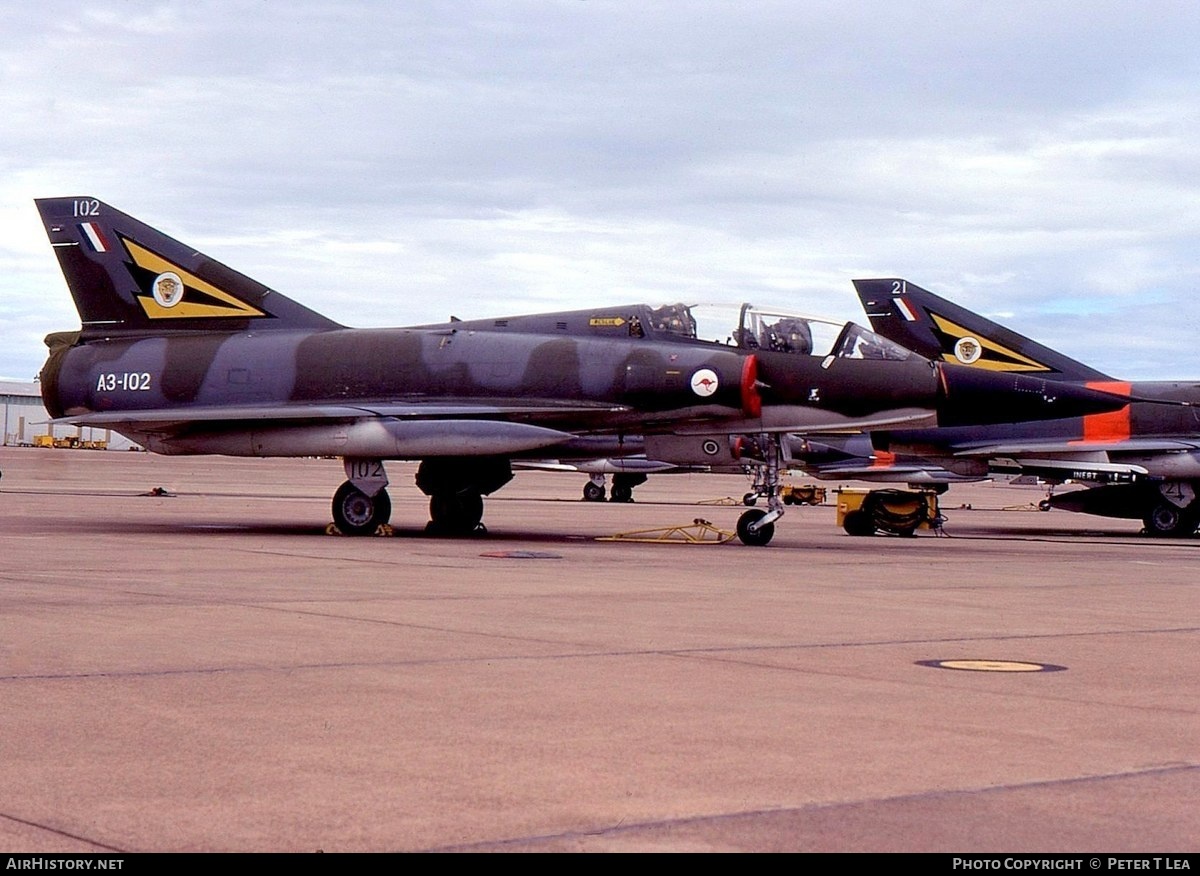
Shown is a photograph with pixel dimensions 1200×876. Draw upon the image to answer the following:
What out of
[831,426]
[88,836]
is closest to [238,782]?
[88,836]

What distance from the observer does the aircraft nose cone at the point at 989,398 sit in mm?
19047

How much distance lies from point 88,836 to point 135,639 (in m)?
4.22

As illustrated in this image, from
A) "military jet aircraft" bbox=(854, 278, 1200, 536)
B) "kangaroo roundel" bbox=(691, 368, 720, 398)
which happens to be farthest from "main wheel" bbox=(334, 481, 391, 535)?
"military jet aircraft" bbox=(854, 278, 1200, 536)

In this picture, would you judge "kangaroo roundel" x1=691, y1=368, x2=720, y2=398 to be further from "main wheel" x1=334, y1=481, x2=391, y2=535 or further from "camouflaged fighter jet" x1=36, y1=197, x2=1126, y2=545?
"main wheel" x1=334, y1=481, x2=391, y2=535

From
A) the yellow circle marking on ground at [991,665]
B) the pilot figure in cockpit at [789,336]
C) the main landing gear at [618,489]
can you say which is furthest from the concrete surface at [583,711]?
the main landing gear at [618,489]

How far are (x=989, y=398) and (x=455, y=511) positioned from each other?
771 centimetres

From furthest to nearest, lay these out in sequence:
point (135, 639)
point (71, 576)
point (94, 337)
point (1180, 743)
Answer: point (94, 337) → point (71, 576) → point (135, 639) → point (1180, 743)

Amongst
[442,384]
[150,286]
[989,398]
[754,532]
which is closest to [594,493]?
[150,286]

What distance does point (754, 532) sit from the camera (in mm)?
19547

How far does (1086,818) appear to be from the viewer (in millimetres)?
4406

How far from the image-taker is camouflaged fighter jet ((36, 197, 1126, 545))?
19.1 m

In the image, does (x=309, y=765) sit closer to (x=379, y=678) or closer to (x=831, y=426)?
(x=379, y=678)

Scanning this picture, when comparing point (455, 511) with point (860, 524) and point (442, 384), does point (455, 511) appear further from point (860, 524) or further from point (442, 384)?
point (860, 524)
